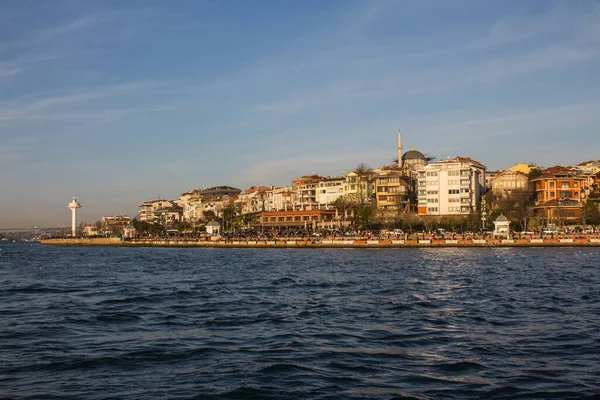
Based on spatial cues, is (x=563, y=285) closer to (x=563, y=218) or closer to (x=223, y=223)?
(x=563, y=218)

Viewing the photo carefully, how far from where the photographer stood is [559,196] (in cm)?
8219

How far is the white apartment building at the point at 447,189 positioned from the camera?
83.5m

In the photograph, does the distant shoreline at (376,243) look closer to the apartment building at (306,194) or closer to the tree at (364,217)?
the tree at (364,217)

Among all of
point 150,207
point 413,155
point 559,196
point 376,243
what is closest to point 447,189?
point 559,196

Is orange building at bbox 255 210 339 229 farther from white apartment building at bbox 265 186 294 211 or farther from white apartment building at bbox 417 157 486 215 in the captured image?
white apartment building at bbox 417 157 486 215

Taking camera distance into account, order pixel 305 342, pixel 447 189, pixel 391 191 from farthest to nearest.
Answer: pixel 391 191
pixel 447 189
pixel 305 342

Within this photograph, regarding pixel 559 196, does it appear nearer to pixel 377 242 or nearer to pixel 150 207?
pixel 377 242

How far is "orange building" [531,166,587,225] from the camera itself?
258 feet

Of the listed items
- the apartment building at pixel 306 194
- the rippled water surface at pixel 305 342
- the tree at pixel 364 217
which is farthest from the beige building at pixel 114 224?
the rippled water surface at pixel 305 342

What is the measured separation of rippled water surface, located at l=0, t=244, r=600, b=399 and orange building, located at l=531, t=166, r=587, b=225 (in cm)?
5677

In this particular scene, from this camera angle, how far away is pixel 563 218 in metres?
77.1

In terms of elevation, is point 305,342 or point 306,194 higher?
point 306,194

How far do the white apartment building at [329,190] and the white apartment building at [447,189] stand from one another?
19.7 metres

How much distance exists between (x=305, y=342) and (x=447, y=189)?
72.9 m
